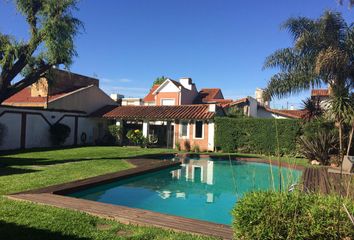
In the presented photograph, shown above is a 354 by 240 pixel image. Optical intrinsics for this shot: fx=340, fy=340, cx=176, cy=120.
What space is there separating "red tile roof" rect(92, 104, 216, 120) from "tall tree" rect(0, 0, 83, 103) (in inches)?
540

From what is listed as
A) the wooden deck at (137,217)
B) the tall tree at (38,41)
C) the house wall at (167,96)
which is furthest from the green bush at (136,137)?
the wooden deck at (137,217)

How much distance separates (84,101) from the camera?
32.5m

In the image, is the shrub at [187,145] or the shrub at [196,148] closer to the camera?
the shrub at [196,148]

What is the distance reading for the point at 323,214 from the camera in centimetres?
436

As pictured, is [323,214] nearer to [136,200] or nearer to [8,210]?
[8,210]

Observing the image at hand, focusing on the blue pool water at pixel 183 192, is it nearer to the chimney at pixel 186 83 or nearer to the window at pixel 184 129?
the window at pixel 184 129

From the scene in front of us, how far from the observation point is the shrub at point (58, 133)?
2766cm

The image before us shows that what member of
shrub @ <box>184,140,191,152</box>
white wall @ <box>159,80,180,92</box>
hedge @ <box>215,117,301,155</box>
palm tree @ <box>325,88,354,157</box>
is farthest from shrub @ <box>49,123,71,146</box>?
palm tree @ <box>325,88,354,157</box>

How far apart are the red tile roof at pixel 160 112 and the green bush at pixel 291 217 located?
902 inches

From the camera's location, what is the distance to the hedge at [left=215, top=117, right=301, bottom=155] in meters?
24.4

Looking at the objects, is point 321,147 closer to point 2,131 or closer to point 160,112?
point 160,112

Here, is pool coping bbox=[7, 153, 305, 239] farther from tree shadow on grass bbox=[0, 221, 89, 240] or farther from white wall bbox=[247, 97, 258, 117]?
white wall bbox=[247, 97, 258, 117]

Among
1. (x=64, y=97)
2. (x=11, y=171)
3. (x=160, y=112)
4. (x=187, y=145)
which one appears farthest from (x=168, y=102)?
(x=11, y=171)

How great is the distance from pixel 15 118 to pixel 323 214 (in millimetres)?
24228
